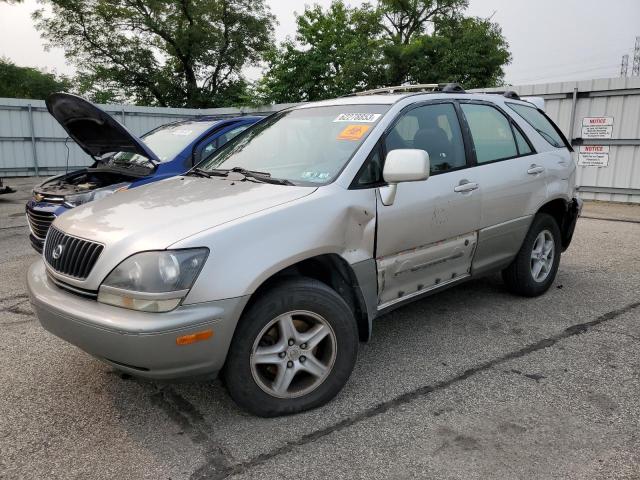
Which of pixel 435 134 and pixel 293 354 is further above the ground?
pixel 435 134

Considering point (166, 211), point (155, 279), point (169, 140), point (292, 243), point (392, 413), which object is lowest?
point (392, 413)

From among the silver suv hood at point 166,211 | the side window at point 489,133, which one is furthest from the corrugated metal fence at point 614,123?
the silver suv hood at point 166,211

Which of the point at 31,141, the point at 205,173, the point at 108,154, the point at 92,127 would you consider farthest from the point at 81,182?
the point at 31,141

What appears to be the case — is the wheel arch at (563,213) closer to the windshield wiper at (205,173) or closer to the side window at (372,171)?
the side window at (372,171)

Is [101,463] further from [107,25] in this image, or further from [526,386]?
[107,25]

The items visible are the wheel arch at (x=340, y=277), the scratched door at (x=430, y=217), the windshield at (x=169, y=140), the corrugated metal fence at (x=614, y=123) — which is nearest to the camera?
the wheel arch at (x=340, y=277)

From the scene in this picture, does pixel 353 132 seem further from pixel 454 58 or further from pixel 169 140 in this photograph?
pixel 454 58

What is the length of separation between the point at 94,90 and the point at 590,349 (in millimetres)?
31774

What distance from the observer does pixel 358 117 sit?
11.3 feet

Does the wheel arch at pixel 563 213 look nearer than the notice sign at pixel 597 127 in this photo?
Yes

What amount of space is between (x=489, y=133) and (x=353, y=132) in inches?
53.4

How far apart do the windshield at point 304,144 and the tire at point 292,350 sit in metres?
0.75

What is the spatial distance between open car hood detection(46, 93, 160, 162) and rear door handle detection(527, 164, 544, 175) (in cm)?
377

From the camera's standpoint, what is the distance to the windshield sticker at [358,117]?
3.36 m
